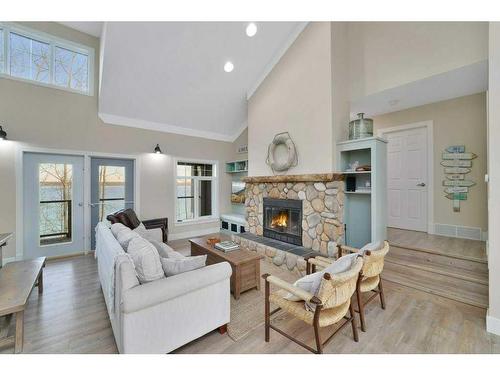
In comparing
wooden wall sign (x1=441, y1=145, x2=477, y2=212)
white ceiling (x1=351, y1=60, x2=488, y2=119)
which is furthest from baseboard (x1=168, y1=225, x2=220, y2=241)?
wooden wall sign (x1=441, y1=145, x2=477, y2=212)

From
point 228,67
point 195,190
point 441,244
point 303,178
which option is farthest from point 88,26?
point 441,244

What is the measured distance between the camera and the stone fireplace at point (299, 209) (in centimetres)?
338

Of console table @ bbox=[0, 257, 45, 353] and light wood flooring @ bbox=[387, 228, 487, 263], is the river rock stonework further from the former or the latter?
console table @ bbox=[0, 257, 45, 353]

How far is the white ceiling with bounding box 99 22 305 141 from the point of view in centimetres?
351

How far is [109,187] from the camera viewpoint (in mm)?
4633

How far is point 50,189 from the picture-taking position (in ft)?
13.3

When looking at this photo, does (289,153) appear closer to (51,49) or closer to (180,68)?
(180,68)

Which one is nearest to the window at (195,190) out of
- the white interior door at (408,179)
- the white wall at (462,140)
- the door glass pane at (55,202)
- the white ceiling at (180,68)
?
the white ceiling at (180,68)

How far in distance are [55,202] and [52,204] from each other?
0.05 meters

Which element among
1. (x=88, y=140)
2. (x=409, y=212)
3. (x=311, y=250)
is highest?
(x=88, y=140)
